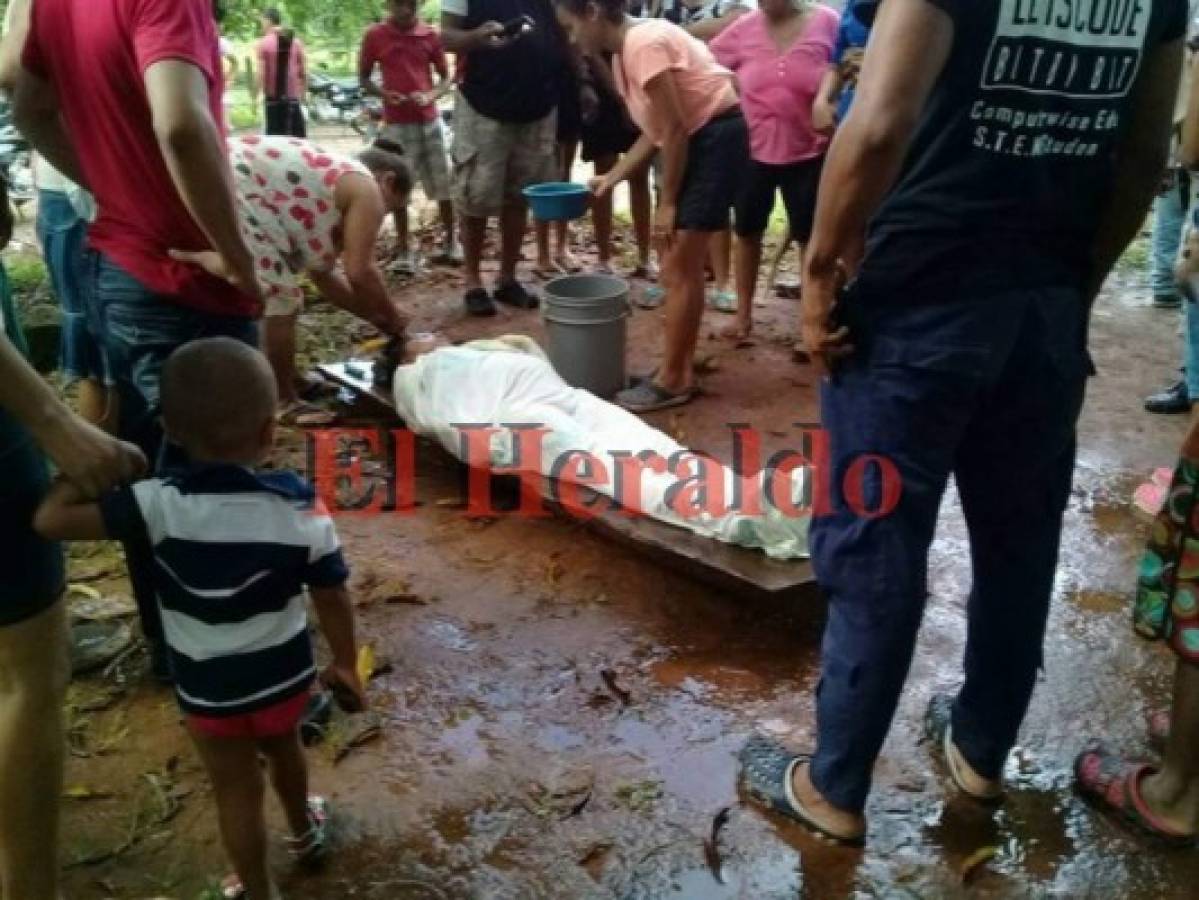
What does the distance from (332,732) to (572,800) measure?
27.8 inches

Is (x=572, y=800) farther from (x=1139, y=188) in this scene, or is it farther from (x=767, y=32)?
(x=767, y=32)

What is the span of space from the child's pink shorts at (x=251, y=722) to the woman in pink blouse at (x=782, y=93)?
378cm

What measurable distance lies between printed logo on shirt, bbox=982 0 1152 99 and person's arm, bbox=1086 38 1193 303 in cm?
12

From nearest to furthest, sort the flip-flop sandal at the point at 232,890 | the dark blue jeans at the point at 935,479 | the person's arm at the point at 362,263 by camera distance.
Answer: the dark blue jeans at the point at 935,479 < the flip-flop sandal at the point at 232,890 < the person's arm at the point at 362,263

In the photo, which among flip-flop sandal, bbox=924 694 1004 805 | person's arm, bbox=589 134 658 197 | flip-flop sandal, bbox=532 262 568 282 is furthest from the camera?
flip-flop sandal, bbox=532 262 568 282

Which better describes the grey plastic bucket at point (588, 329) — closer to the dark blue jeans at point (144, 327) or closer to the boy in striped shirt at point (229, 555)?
the dark blue jeans at point (144, 327)

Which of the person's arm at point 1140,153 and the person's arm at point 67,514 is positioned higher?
the person's arm at point 1140,153

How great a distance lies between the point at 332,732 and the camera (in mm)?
2904

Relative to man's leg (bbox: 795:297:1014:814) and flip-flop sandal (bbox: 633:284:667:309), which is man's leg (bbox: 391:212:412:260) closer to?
flip-flop sandal (bbox: 633:284:667:309)

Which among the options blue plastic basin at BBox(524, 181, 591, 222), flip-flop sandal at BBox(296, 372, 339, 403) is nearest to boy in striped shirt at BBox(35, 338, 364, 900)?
flip-flop sandal at BBox(296, 372, 339, 403)

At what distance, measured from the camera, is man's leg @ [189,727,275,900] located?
2.11m

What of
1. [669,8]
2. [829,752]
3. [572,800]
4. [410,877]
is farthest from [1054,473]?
[669,8]

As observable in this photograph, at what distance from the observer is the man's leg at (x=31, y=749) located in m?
1.94

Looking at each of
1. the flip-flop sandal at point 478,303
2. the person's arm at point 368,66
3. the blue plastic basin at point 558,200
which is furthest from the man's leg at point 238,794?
the person's arm at point 368,66
